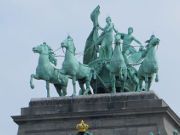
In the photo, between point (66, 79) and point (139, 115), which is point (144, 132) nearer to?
point (139, 115)

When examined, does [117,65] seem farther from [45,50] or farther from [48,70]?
[45,50]

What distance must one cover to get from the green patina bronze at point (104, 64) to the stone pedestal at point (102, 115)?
896 millimetres

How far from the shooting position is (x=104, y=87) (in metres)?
56.1

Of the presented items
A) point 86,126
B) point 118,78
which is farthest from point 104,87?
point 86,126

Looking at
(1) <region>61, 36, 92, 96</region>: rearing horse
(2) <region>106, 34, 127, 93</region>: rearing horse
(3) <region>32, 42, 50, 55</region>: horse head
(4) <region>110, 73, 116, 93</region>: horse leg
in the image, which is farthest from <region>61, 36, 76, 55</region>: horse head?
(4) <region>110, 73, 116, 93</region>: horse leg

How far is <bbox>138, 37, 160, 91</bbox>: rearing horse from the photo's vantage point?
53938 millimetres

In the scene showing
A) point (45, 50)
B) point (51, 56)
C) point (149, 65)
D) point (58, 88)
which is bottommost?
point (58, 88)

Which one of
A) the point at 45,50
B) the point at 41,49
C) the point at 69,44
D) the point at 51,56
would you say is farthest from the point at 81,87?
the point at 41,49

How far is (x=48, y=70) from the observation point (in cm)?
5450

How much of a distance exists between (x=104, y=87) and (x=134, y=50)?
227 cm

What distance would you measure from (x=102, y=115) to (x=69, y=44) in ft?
11.6

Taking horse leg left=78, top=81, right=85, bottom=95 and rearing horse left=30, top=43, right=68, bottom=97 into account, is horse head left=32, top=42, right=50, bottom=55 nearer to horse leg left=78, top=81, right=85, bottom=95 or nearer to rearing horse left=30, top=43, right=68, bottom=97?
rearing horse left=30, top=43, right=68, bottom=97

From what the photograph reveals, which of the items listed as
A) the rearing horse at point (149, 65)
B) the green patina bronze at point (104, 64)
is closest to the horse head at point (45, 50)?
the green patina bronze at point (104, 64)

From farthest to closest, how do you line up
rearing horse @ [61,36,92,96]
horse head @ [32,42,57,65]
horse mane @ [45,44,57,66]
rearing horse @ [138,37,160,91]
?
horse mane @ [45,44,57,66]
horse head @ [32,42,57,65]
rearing horse @ [61,36,92,96]
rearing horse @ [138,37,160,91]
